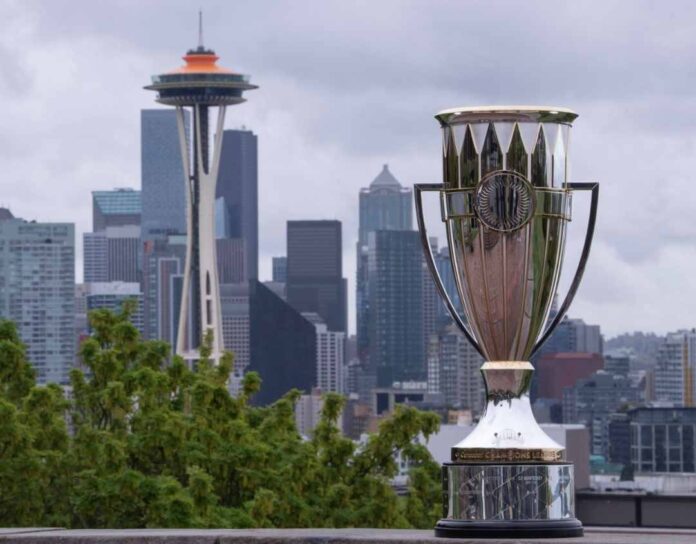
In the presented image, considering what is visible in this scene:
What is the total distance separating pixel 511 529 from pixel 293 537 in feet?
2.84

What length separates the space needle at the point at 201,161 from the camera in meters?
159

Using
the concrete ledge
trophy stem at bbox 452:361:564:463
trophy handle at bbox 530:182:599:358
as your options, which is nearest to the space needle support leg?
the concrete ledge

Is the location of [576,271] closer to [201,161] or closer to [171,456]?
[171,456]

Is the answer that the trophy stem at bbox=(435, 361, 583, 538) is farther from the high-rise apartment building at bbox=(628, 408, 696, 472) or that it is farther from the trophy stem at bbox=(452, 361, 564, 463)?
the high-rise apartment building at bbox=(628, 408, 696, 472)

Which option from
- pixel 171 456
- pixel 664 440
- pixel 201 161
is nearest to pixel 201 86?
pixel 201 161

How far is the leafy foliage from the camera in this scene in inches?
950

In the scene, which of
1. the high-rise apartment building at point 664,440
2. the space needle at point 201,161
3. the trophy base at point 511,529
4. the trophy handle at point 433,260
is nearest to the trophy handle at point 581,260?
the trophy handle at point 433,260

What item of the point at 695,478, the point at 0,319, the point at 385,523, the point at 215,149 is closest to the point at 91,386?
the point at 0,319

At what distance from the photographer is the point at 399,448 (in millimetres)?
28484

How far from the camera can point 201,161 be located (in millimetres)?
162125

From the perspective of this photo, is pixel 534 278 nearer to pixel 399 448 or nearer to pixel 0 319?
pixel 399 448

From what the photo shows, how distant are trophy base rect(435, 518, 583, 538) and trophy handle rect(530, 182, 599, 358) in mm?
805

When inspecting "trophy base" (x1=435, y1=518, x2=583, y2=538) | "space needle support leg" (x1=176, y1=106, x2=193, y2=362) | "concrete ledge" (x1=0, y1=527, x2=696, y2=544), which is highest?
"space needle support leg" (x1=176, y1=106, x2=193, y2=362)

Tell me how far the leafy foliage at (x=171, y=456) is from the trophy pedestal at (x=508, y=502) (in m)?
14.0
